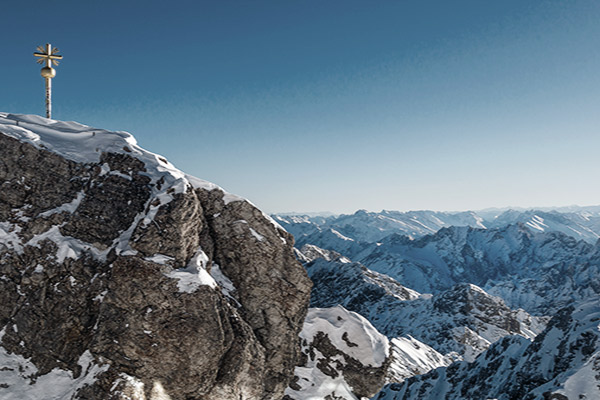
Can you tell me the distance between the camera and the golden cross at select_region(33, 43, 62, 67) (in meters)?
42.4

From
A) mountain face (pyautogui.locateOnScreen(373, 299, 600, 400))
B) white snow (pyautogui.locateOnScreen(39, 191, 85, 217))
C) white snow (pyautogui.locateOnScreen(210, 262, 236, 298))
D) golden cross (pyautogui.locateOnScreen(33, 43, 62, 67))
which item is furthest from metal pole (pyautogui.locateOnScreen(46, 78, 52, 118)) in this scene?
mountain face (pyautogui.locateOnScreen(373, 299, 600, 400))

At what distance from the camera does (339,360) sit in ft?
170

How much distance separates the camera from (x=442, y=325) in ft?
608

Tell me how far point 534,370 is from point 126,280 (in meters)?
40.5

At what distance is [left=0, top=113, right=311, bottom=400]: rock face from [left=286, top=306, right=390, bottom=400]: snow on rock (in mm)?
8735

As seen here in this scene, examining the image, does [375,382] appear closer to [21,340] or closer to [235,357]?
[235,357]

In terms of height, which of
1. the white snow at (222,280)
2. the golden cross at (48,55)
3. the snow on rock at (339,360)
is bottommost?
the snow on rock at (339,360)

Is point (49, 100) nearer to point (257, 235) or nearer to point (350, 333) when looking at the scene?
point (257, 235)

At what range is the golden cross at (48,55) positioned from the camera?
42.4m

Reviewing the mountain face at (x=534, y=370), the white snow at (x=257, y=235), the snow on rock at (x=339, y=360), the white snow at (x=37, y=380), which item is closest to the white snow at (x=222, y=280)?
the white snow at (x=257, y=235)

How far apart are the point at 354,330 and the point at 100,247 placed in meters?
37.2

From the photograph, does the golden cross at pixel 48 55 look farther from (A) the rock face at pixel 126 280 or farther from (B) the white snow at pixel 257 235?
(B) the white snow at pixel 257 235

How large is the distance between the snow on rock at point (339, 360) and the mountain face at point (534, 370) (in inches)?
147

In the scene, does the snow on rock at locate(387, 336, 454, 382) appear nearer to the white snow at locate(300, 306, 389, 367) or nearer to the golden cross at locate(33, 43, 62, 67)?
the white snow at locate(300, 306, 389, 367)
